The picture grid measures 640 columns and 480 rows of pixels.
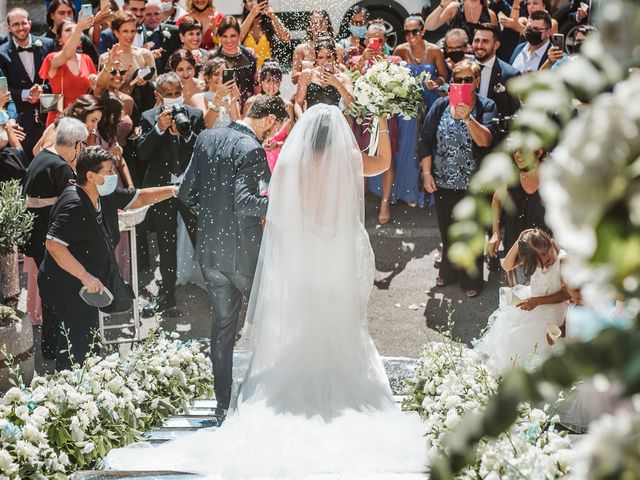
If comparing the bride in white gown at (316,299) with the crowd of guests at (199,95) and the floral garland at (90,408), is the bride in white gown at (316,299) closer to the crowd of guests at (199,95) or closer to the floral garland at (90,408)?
the floral garland at (90,408)

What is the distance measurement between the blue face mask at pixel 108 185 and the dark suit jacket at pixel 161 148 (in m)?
1.33

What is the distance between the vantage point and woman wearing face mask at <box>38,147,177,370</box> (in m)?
5.92

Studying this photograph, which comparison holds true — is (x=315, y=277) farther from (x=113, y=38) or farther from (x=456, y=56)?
(x=113, y=38)

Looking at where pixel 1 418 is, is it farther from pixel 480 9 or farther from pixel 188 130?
pixel 480 9

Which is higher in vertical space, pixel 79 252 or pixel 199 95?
pixel 199 95

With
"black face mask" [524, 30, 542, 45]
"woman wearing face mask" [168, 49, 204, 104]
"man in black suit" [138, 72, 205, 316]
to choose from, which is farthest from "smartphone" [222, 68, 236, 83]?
"black face mask" [524, 30, 542, 45]

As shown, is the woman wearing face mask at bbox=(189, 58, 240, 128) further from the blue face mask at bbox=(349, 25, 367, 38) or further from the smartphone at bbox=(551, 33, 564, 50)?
the smartphone at bbox=(551, 33, 564, 50)

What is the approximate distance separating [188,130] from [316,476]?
3.83m

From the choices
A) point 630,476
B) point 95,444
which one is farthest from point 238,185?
point 630,476

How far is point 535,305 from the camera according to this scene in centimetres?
596

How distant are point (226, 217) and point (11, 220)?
1414mm

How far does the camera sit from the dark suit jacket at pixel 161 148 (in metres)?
7.81

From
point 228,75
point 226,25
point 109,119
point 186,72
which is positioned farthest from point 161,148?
point 226,25

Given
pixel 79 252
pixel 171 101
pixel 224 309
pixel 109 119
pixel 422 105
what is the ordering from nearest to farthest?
pixel 224 309 < pixel 79 252 < pixel 109 119 < pixel 171 101 < pixel 422 105
